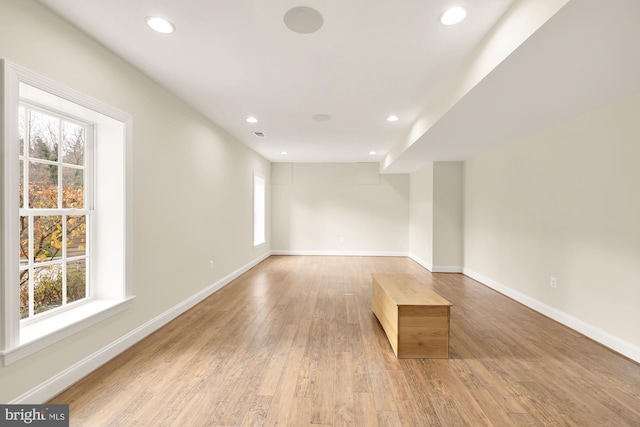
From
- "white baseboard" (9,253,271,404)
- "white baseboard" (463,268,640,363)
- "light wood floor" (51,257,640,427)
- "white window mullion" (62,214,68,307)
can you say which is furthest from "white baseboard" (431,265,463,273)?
"white window mullion" (62,214,68,307)

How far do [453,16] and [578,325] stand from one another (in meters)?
3.17

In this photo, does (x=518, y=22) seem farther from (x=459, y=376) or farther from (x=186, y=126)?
(x=186, y=126)

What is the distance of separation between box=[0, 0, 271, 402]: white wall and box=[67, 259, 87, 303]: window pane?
13.4 inches

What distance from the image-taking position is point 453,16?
1.94 meters

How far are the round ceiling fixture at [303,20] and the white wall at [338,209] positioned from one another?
19.4ft

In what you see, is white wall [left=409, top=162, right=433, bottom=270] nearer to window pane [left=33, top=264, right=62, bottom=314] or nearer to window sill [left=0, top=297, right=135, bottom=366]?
window sill [left=0, top=297, right=135, bottom=366]

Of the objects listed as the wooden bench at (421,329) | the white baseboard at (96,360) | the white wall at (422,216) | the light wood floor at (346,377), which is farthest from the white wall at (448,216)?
the white baseboard at (96,360)

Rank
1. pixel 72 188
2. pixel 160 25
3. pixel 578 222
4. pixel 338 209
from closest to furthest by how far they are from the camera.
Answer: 1. pixel 160 25
2. pixel 72 188
3. pixel 578 222
4. pixel 338 209

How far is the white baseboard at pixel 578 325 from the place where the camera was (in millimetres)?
2438

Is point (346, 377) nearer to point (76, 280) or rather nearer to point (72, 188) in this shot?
point (76, 280)

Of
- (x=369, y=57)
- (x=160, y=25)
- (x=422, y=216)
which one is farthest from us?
(x=422, y=216)

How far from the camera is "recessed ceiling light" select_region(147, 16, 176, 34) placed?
1986 millimetres

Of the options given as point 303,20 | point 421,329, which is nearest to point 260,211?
point 421,329

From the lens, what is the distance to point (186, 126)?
3.54 meters
